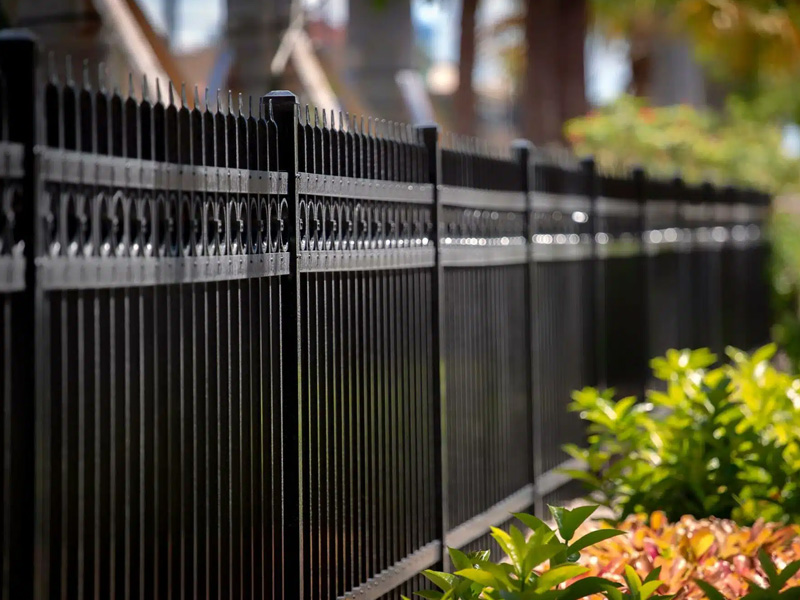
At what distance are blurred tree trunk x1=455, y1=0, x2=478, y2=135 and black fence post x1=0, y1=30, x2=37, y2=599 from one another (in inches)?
911

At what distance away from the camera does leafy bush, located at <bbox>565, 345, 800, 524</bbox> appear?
274 inches

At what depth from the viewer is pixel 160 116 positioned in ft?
13.4

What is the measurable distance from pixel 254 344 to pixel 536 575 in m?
1.22

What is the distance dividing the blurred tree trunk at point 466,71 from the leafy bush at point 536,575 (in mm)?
22037

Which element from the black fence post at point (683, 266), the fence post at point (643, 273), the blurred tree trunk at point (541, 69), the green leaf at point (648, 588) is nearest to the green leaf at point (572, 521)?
the green leaf at point (648, 588)

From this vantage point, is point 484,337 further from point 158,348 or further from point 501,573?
point 158,348

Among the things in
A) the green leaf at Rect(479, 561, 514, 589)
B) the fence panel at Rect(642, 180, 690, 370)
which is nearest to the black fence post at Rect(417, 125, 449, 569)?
the green leaf at Rect(479, 561, 514, 589)

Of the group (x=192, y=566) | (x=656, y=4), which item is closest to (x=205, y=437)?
(x=192, y=566)

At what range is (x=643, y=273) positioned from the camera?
10922 mm

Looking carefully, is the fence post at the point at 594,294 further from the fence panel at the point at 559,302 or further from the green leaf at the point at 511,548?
the green leaf at the point at 511,548

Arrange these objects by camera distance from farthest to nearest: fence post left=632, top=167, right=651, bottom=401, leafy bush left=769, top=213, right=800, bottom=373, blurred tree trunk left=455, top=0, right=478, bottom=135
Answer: blurred tree trunk left=455, top=0, right=478, bottom=135, leafy bush left=769, top=213, right=800, bottom=373, fence post left=632, top=167, right=651, bottom=401

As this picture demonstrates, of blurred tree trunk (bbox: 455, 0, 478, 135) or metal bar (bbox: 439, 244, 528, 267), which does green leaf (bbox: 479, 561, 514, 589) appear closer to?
metal bar (bbox: 439, 244, 528, 267)

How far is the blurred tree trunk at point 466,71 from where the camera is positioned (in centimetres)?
2648

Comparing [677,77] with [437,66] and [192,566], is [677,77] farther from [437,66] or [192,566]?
[437,66]
